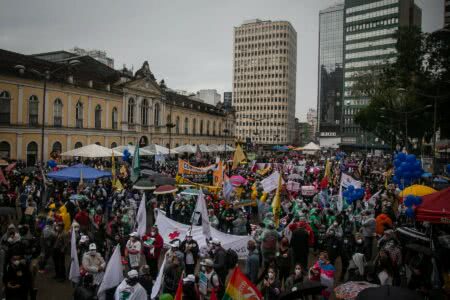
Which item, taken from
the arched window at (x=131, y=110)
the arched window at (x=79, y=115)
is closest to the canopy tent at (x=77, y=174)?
the arched window at (x=79, y=115)

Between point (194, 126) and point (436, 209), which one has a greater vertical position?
point (194, 126)

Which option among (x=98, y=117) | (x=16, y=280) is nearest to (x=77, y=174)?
(x=16, y=280)

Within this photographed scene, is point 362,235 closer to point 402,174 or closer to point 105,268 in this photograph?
point 402,174

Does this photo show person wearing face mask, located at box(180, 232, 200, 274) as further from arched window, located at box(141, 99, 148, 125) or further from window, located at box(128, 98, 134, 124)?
arched window, located at box(141, 99, 148, 125)

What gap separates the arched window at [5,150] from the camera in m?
35.7

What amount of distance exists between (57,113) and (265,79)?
295 ft

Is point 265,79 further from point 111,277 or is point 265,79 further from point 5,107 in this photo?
point 111,277

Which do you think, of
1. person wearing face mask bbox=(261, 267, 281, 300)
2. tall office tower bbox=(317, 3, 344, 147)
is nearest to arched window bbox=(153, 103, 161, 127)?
person wearing face mask bbox=(261, 267, 281, 300)

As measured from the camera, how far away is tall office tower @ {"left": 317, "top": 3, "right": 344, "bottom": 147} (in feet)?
375

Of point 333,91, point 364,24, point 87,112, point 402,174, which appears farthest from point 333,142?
point 402,174

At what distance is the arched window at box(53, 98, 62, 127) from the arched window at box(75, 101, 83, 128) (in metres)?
2.26

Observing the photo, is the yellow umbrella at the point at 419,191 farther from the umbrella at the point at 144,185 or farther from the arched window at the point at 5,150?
the arched window at the point at 5,150

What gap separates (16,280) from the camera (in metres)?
7.14

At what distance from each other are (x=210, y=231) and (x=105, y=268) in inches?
136
